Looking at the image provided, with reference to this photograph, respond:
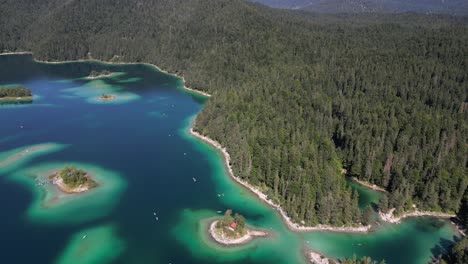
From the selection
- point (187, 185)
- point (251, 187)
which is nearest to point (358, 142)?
point (251, 187)

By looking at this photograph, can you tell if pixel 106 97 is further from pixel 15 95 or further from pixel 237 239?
pixel 237 239

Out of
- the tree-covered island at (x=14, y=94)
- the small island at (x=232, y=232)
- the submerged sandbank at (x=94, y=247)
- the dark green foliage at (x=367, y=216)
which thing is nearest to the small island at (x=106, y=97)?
the tree-covered island at (x=14, y=94)

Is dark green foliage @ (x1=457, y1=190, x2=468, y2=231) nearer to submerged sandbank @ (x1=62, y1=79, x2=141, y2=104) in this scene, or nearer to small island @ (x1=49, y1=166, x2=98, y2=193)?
small island @ (x1=49, y1=166, x2=98, y2=193)

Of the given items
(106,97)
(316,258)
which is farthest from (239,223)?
(106,97)

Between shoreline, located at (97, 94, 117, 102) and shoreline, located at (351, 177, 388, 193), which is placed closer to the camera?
shoreline, located at (351, 177, 388, 193)

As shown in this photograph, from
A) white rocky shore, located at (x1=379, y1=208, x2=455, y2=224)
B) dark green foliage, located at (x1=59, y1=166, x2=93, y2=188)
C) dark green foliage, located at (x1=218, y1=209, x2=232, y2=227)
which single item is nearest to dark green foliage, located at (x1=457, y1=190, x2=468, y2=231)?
white rocky shore, located at (x1=379, y1=208, x2=455, y2=224)

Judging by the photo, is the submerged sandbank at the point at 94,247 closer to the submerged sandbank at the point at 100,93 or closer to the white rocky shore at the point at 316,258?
the white rocky shore at the point at 316,258
